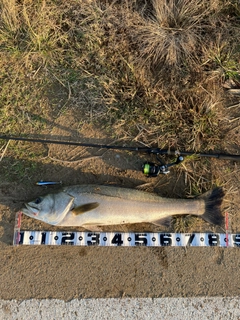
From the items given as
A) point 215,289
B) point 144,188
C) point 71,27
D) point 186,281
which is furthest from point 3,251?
point 71,27

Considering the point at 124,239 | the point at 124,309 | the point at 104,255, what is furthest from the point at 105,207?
the point at 124,309

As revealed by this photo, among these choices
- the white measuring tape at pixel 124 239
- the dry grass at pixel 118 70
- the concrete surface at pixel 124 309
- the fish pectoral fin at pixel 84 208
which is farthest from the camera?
the dry grass at pixel 118 70

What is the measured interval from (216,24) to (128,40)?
1088 millimetres

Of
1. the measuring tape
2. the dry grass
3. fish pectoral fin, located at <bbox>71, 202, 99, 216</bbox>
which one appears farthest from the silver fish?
the dry grass

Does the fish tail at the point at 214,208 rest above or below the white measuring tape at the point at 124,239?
above

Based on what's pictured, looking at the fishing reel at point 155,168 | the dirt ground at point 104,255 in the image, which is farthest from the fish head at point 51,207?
the fishing reel at point 155,168

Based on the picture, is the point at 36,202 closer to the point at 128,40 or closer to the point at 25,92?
the point at 25,92

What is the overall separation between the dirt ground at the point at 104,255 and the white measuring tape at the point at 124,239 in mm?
60

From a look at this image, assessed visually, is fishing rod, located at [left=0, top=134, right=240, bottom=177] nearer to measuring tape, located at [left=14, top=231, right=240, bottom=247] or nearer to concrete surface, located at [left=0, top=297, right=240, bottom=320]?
measuring tape, located at [left=14, top=231, right=240, bottom=247]

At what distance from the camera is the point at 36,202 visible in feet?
10.5

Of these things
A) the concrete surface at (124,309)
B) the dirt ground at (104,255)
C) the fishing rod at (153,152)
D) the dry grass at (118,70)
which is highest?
the dry grass at (118,70)

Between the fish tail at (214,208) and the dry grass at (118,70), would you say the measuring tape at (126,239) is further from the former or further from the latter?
the dry grass at (118,70)

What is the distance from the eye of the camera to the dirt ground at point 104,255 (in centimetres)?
337

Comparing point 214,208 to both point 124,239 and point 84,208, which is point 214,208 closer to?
point 124,239
